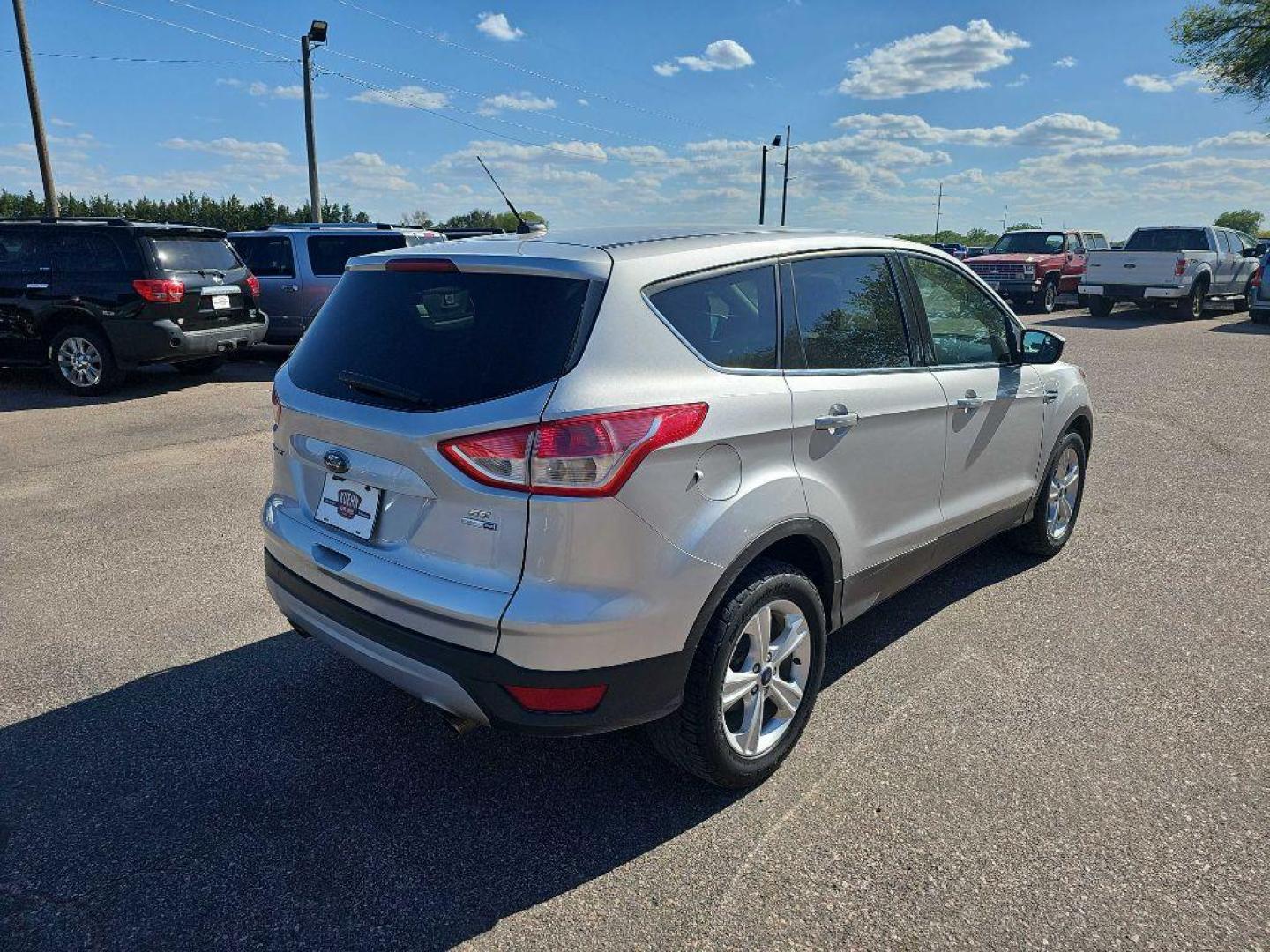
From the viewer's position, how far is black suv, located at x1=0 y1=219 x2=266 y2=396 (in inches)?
377

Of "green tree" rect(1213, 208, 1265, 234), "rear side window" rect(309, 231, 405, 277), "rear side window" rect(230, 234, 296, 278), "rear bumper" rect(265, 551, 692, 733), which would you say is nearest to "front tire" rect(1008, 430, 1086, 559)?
"rear bumper" rect(265, 551, 692, 733)

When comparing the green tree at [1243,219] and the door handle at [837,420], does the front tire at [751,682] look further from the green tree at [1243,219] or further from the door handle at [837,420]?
the green tree at [1243,219]

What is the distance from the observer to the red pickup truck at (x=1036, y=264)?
20547 mm

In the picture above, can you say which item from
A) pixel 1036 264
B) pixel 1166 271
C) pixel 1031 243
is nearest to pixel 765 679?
pixel 1166 271

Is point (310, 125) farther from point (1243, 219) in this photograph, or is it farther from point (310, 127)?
point (1243, 219)

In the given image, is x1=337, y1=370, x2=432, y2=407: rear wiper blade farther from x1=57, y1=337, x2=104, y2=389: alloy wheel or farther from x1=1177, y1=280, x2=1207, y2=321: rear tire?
x1=1177, y1=280, x2=1207, y2=321: rear tire

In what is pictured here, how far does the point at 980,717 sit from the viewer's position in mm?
3305

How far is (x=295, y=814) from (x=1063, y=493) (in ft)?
14.1

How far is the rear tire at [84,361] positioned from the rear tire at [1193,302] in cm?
2004

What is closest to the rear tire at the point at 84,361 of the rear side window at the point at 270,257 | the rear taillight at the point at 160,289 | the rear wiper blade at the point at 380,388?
the rear taillight at the point at 160,289

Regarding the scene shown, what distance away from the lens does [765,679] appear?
2871 millimetres

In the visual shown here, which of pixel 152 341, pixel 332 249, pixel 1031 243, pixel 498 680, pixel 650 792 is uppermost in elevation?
pixel 1031 243

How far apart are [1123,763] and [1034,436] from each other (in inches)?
74.9

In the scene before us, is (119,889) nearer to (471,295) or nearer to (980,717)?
(471,295)
